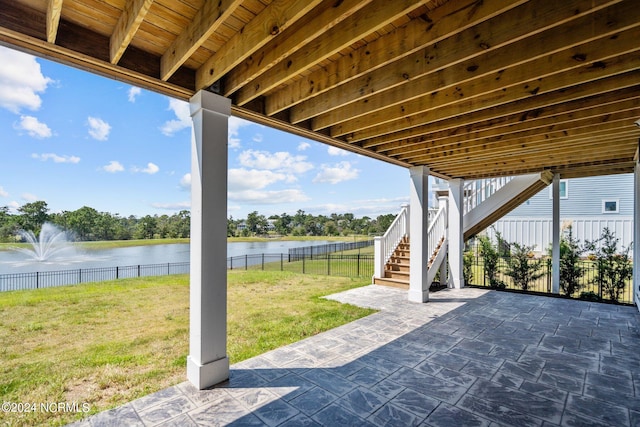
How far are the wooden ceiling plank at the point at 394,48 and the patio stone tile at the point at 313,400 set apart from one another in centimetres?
268

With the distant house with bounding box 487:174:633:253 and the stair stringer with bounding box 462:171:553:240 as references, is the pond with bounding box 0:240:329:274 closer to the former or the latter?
the stair stringer with bounding box 462:171:553:240

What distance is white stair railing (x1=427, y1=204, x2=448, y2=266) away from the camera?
23.4 feet

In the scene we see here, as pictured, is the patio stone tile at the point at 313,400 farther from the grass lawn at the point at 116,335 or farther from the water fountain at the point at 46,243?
the water fountain at the point at 46,243

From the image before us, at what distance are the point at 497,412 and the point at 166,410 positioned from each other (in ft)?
8.50

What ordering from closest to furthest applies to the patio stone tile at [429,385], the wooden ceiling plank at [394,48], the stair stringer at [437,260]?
the wooden ceiling plank at [394,48], the patio stone tile at [429,385], the stair stringer at [437,260]

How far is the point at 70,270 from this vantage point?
30.4 ft

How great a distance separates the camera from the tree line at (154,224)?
29.9 feet

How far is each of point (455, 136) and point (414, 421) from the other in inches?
129

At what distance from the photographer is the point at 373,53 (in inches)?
88.3

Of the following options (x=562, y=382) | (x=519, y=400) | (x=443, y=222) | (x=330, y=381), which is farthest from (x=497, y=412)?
(x=443, y=222)

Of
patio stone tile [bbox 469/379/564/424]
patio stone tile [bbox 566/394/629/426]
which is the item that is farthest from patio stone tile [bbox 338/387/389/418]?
patio stone tile [bbox 566/394/629/426]

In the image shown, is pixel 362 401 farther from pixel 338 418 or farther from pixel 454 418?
pixel 454 418

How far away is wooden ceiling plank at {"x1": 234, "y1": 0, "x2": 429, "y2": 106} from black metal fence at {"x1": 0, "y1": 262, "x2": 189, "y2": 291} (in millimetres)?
9790

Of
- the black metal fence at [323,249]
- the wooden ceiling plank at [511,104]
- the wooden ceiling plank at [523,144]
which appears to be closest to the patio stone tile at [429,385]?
the wooden ceiling plank at [511,104]
